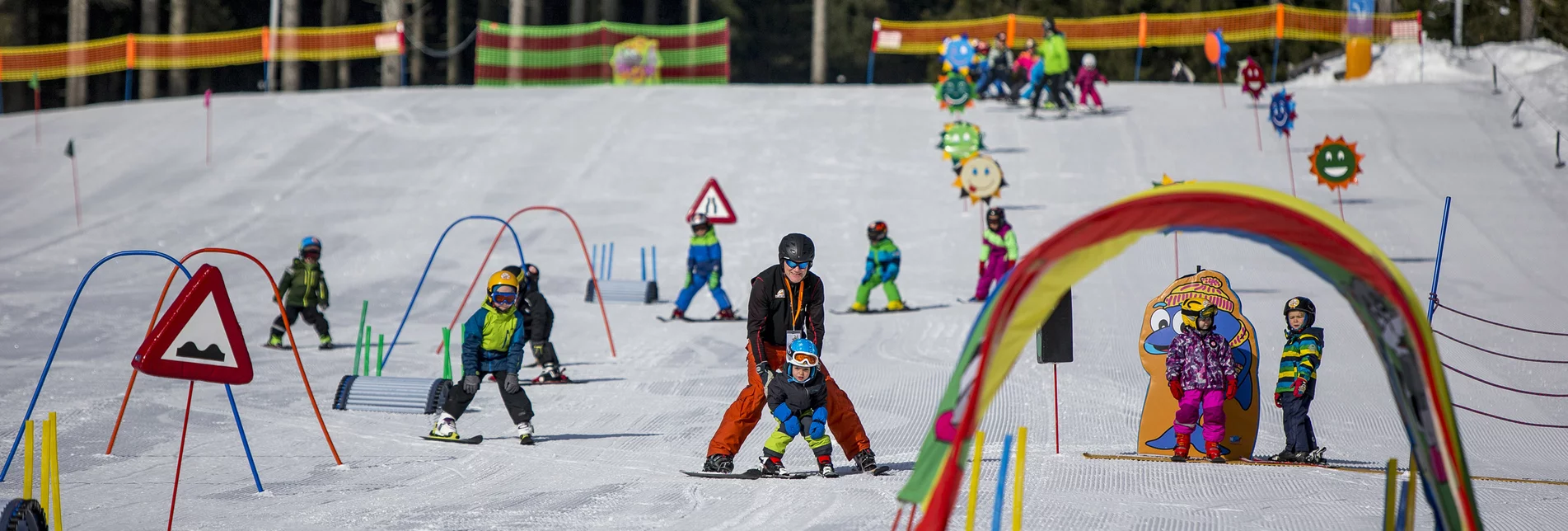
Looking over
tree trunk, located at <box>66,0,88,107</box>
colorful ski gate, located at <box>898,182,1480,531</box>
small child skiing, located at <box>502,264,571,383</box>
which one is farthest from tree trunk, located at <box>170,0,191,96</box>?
colorful ski gate, located at <box>898,182,1480,531</box>

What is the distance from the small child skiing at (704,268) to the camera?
17375 mm

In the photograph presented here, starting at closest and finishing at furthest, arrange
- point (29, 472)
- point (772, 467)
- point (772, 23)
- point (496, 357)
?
point (29, 472), point (772, 467), point (496, 357), point (772, 23)

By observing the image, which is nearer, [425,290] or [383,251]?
[425,290]

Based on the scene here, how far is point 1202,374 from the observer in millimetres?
9422

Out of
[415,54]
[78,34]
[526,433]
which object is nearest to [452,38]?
[415,54]

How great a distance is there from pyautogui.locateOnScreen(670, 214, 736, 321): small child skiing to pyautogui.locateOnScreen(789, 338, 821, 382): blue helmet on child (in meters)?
8.61

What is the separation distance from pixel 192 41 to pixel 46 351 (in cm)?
2559

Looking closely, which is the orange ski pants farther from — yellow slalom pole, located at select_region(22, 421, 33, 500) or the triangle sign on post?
the triangle sign on post

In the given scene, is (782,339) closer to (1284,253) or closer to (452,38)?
(1284,253)

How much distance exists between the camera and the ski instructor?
29.5 ft

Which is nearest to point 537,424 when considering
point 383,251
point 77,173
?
point 383,251

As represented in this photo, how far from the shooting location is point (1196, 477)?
905cm

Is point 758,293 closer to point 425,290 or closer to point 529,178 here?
point 425,290

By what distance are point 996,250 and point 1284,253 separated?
12481 mm
